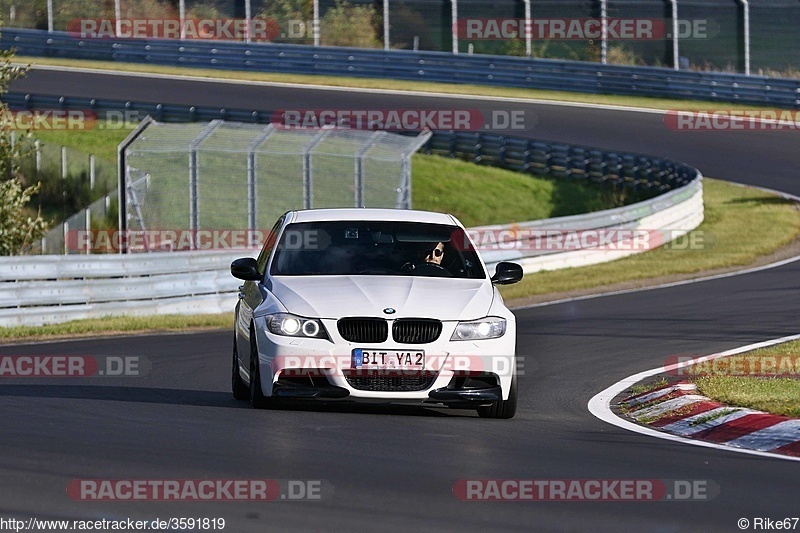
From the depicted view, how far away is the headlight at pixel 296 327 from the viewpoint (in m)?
9.76

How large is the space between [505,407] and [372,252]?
1.61 meters

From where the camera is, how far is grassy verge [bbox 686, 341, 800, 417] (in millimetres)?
10023

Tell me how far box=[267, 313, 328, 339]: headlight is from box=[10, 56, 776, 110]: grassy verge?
31767 millimetres

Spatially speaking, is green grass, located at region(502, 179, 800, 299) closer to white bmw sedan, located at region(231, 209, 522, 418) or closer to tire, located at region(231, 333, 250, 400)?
tire, located at region(231, 333, 250, 400)

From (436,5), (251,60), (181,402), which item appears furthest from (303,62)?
(181,402)

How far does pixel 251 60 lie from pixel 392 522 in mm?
40466

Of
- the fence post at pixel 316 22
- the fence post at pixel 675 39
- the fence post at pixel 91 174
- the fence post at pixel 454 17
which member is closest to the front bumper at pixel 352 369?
the fence post at pixel 91 174

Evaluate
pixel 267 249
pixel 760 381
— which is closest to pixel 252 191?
pixel 267 249

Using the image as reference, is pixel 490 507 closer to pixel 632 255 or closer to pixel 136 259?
pixel 136 259

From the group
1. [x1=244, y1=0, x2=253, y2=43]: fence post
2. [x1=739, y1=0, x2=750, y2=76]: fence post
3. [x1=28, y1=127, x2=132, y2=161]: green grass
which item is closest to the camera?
[x1=28, y1=127, x2=132, y2=161]: green grass
